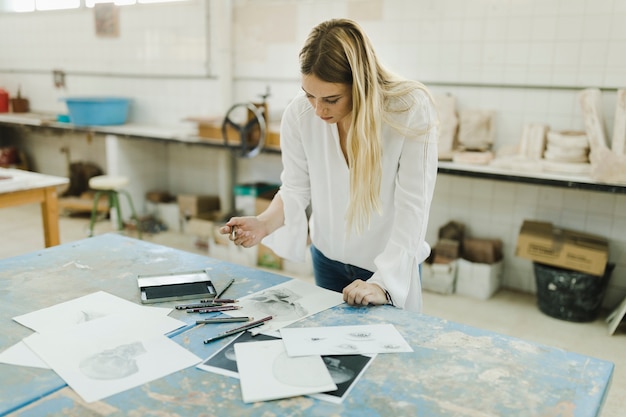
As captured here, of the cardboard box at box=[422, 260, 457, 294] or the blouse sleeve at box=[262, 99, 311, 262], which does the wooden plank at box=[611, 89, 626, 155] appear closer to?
the cardboard box at box=[422, 260, 457, 294]

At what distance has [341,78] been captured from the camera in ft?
5.10

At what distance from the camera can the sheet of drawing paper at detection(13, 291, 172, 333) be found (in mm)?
1389

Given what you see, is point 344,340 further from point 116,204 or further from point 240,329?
point 116,204

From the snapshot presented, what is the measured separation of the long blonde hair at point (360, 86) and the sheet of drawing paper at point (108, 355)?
73 centimetres

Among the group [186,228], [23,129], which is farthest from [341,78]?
[23,129]

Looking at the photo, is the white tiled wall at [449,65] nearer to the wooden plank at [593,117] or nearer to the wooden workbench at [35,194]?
the wooden plank at [593,117]

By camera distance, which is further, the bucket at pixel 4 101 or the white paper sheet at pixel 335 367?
the bucket at pixel 4 101

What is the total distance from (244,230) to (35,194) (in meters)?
1.82

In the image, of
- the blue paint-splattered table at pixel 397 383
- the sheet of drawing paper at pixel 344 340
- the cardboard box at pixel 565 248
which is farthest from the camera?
the cardboard box at pixel 565 248

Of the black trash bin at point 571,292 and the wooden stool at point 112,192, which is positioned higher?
the wooden stool at point 112,192

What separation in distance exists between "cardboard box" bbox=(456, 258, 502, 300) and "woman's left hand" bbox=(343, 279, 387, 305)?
2.21m

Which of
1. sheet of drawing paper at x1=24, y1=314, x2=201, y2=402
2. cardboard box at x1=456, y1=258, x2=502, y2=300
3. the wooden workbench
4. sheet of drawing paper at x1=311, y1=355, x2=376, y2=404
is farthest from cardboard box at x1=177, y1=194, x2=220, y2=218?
sheet of drawing paper at x1=311, y1=355, x2=376, y2=404

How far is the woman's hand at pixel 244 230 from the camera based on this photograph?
68.8 inches

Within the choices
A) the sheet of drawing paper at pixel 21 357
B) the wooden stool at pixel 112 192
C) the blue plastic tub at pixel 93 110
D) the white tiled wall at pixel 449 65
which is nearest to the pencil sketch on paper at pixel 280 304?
the sheet of drawing paper at pixel 21 357
